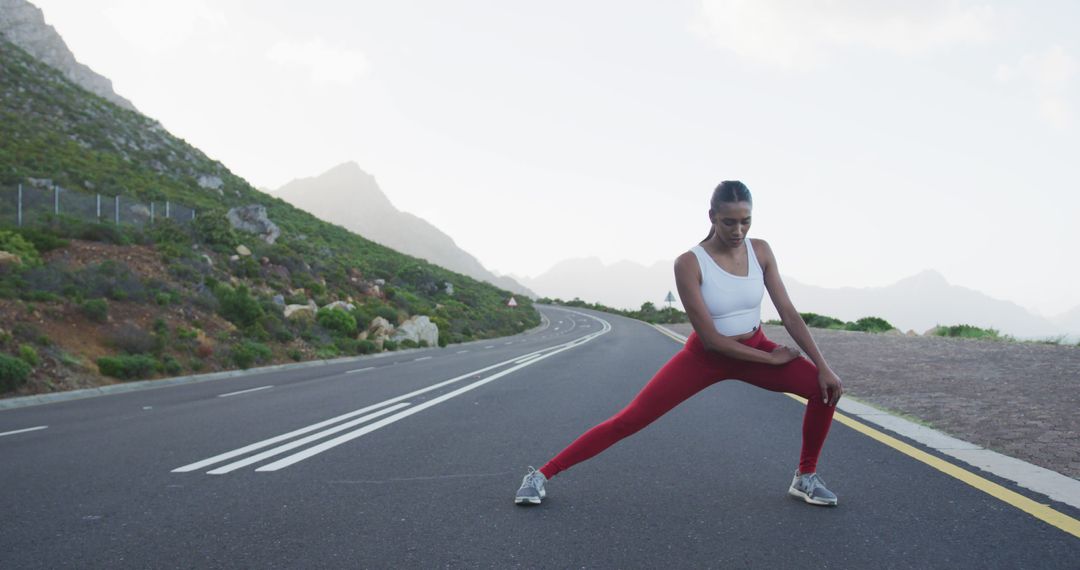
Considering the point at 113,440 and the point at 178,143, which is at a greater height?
the point at 178,143

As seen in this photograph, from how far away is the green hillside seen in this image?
15.7 meters

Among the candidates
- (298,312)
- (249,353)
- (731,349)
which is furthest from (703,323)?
(298,312)

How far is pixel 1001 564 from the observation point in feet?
10.2

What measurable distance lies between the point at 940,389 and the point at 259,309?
60.1 ft

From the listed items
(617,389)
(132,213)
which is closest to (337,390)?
(617,389)

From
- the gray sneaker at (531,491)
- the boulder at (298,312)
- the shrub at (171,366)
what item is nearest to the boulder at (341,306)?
the boulder at (298,312)

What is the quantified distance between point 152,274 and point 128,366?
275 inches

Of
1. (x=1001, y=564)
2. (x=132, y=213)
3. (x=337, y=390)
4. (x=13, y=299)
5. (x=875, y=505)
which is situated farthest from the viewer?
(x=132, y=213)

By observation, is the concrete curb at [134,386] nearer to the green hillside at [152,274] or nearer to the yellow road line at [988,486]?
the green hillside at [152,274]

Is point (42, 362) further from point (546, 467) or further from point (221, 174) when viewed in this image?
point (221, 174)

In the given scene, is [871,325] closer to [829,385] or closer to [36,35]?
[829,385]

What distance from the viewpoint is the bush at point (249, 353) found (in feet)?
58.6

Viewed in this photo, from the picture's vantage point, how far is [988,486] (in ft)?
14.6

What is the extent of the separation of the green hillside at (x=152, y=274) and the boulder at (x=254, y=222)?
1.38m
